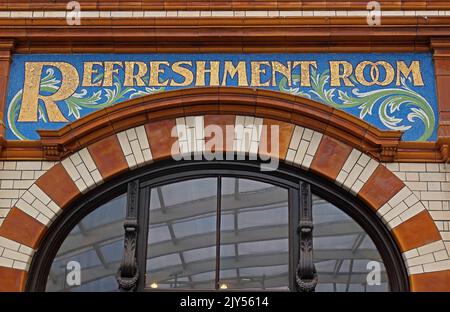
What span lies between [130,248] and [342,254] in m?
2.12

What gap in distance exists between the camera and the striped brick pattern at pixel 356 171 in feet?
30.6

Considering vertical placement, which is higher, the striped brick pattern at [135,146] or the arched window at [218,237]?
the striped brick pattern at [135,146]

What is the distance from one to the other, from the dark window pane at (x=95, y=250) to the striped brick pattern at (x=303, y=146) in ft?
5.88

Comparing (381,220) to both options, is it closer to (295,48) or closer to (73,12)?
(295,48)

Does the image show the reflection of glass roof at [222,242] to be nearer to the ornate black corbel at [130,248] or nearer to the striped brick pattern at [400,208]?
the ornate black corbel at [130,248]

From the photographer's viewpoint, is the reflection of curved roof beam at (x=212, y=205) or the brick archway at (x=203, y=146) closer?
the brick archway at (x=203, y=146)

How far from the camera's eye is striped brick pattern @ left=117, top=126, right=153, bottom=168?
9484 millimetres

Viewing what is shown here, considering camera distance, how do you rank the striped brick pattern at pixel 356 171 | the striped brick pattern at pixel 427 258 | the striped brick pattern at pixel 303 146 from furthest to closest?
1. the striped brick pattern at pixel 303 146
2. the striped brick pattern at pixel 356 171
3. the striped brick pattern at pixel 427 258

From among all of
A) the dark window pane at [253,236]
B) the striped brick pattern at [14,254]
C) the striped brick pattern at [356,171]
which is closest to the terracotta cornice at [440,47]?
the striped brick pattern at [356,171]

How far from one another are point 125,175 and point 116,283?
1135 millimetres

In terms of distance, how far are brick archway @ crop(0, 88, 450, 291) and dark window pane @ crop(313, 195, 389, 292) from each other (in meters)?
0.31

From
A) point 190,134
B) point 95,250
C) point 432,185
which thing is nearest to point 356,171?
point 432,185

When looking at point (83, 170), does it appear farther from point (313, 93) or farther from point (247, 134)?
point (313, 93)
